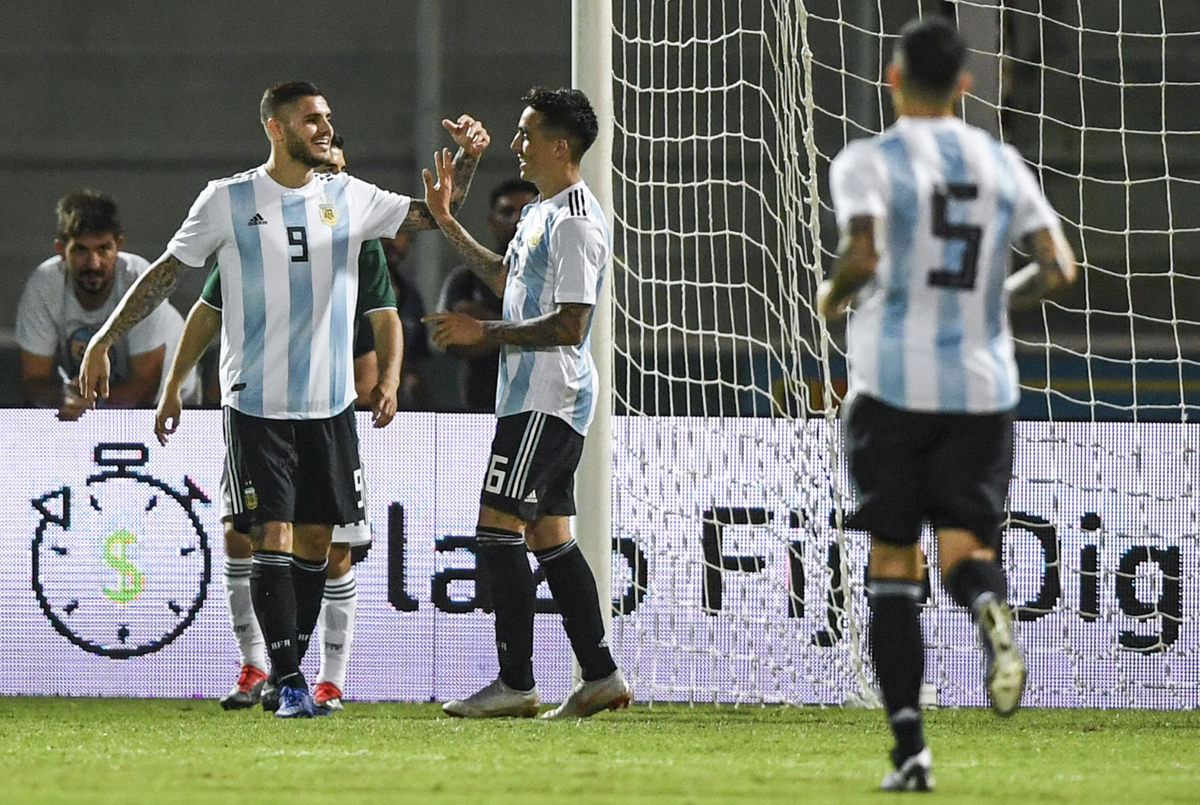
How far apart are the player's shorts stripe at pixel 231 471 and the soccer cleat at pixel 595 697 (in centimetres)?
107

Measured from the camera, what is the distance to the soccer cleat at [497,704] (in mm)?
5559

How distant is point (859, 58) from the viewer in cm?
1348

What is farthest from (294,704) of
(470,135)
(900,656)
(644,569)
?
(900,656)

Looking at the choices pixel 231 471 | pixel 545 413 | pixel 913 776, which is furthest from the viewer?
pixel 231 471

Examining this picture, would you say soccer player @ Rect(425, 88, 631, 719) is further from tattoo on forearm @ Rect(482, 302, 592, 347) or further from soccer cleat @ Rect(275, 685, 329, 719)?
soccer cleat @ Rect(275, 685, 329, 719)

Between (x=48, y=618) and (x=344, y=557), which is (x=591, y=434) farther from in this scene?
(x=48, y=618)

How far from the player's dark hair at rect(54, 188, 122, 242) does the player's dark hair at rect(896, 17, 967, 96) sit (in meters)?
4.29

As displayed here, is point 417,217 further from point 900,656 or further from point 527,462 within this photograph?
point 900,656

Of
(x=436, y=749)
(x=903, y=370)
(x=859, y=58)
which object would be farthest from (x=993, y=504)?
(x=859, y=58)

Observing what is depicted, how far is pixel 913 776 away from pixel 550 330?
2039 millimetres

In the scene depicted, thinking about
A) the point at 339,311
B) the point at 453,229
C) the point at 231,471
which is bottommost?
the point at 231,471

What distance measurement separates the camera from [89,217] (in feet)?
24.2

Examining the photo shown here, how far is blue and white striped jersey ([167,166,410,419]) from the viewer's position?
5.58 meters

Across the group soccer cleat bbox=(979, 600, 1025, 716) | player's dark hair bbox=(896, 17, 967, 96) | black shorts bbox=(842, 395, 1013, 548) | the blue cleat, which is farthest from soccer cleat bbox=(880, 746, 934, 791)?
the blue cleat
